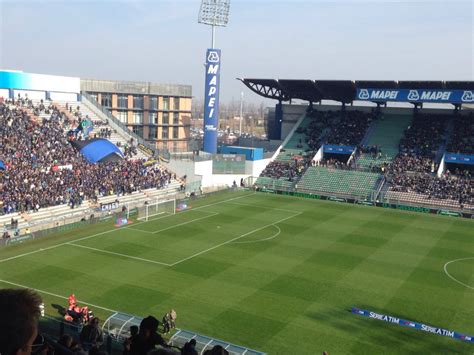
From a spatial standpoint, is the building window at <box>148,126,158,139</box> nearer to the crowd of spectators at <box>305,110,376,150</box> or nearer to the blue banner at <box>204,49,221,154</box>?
the blue banner at <box>204,49,221,154</box>

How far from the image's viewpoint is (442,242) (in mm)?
38281

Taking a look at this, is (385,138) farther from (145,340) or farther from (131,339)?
(145,340)

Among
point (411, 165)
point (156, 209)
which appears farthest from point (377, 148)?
point (156, 209)

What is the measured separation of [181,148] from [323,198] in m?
19.8

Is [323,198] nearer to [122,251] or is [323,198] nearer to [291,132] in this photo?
[291,132]

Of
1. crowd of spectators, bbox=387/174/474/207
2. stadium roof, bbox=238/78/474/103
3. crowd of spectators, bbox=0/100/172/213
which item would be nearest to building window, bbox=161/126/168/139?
stadium roof, bbox=238/78/474/103

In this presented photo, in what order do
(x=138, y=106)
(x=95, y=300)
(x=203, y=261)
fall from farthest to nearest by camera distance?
(x=138, y=106)
(x=203, y=261)
(x=95, y=300)

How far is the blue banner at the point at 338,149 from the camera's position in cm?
6591

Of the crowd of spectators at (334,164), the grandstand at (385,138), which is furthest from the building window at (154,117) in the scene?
the grandstand at (385,138)

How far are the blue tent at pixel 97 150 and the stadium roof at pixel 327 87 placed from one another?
24.6 metres

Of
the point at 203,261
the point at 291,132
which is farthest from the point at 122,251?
the point at 291,132

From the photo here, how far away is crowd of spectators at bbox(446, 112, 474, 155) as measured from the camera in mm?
59625

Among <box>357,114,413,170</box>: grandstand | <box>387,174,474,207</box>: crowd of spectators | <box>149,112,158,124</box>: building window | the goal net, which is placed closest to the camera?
the goal net

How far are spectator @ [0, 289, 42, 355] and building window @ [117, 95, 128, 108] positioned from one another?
248ft
